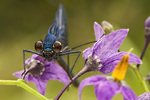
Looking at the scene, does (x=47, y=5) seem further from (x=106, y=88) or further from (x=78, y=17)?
(x=106, y=88)

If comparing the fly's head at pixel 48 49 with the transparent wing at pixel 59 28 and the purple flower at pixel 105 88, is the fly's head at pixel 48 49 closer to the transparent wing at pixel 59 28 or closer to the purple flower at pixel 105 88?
the transparent wing at pixel 59 28

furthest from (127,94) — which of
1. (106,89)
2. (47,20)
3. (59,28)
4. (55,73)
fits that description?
(47,20)

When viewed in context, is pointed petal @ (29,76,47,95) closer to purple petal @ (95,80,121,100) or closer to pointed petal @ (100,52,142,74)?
pointed petal @ (100,52,142,74)

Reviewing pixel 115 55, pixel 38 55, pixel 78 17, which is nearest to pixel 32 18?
pixel 78 17

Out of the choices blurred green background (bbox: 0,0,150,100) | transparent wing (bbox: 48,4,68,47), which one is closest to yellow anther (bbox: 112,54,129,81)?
transparent wing (bbox: 48,4,68,47)

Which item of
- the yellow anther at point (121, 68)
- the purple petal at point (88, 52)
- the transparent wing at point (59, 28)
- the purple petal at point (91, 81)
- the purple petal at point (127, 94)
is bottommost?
the purple petal at point (127, 94)

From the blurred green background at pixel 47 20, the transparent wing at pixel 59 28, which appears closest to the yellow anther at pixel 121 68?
the transparent wing at pixel 59 28
